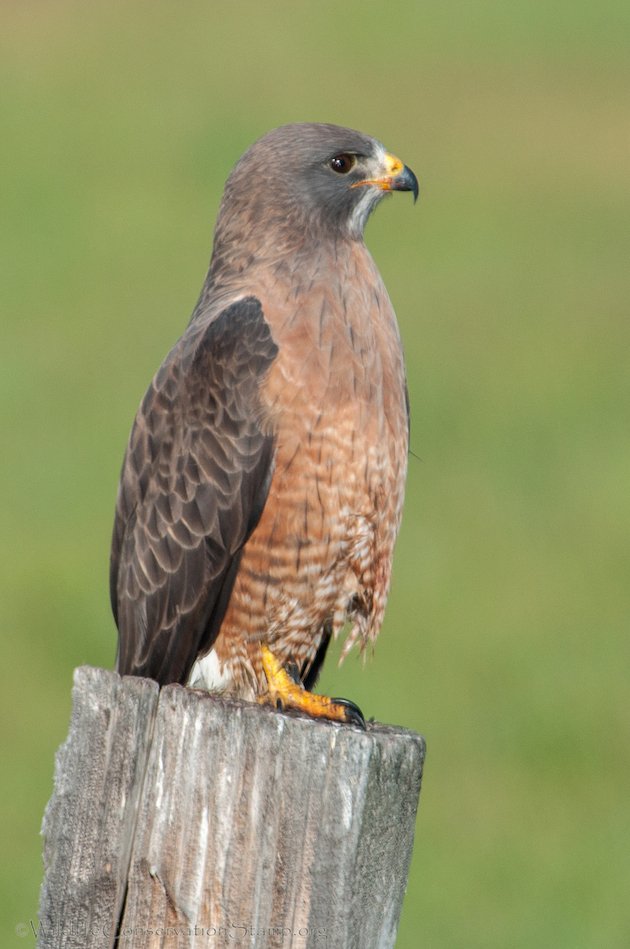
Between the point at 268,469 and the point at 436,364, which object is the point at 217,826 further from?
the point at 436,364

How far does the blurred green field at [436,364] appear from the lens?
10125 millimetres

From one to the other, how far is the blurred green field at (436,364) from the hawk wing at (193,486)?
375cm

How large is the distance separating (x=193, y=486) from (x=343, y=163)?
3.91 feet

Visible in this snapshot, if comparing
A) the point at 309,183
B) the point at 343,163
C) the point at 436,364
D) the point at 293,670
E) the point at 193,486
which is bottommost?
the point at 293,670

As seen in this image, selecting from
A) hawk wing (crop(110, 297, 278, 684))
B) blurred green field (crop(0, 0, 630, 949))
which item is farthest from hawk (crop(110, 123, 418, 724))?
blurred green field (crop(0, 0, 630, 949))

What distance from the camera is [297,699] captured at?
4.88 m

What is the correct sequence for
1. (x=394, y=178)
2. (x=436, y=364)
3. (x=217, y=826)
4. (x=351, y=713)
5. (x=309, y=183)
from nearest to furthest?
1. (x=217, y=826)
2. (x=351, y=713)
3. (x=309, y=183)
4. (x=394, y=178)
5. (x=436, y=364)

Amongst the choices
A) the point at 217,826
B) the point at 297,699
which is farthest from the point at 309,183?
the point at 217,826

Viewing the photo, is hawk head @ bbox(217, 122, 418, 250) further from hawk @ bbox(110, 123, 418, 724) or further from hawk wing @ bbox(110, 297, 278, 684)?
hawk wing @ bbox(110, 297, 278, 684)

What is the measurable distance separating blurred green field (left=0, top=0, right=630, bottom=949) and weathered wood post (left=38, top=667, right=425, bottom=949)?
532 cm

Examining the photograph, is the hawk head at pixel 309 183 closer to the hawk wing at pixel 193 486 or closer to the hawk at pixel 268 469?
the hawk at pixel 268 469

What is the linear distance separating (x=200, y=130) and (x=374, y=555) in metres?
24.7

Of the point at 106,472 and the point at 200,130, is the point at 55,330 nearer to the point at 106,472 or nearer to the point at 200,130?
the point at 106,472

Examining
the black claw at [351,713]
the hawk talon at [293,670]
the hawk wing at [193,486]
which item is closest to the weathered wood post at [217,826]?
the black claw at [351,713]
